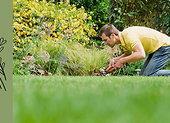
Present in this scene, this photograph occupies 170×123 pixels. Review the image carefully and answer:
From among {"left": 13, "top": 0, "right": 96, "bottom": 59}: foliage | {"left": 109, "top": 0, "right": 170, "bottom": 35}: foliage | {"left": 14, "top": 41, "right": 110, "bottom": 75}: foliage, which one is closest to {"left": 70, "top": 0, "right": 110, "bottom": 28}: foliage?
{"left": 109, "top": 0, "right": 170, "bottom": 35}: foliage

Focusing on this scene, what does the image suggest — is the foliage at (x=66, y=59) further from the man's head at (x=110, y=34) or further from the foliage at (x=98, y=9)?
the foliage at (x=98, y=9)

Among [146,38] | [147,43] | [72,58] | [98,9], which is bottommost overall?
[72,58]

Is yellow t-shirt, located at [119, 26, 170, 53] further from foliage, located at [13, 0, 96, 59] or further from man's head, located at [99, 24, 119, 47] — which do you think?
foliage, located at [13, 0, 96, 59]

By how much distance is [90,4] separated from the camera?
8.36 m

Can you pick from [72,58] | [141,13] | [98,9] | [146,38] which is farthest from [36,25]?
[141,13]

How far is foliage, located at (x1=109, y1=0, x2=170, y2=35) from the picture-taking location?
779 cm

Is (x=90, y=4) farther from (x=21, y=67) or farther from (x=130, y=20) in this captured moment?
(x=21, y=67)

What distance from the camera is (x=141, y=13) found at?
808 cm

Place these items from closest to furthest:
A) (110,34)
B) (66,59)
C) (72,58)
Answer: (110,34), (66,59), (72,58)

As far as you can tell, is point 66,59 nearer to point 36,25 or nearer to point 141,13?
point 36,25

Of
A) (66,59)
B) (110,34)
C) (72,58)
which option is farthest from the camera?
(72,58)

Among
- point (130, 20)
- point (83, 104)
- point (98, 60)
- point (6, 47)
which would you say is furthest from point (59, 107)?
point (130, 20)

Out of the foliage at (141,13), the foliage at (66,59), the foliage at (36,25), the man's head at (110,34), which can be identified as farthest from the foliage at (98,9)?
the man's head at (110,34)

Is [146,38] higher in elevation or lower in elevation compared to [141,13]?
lower
